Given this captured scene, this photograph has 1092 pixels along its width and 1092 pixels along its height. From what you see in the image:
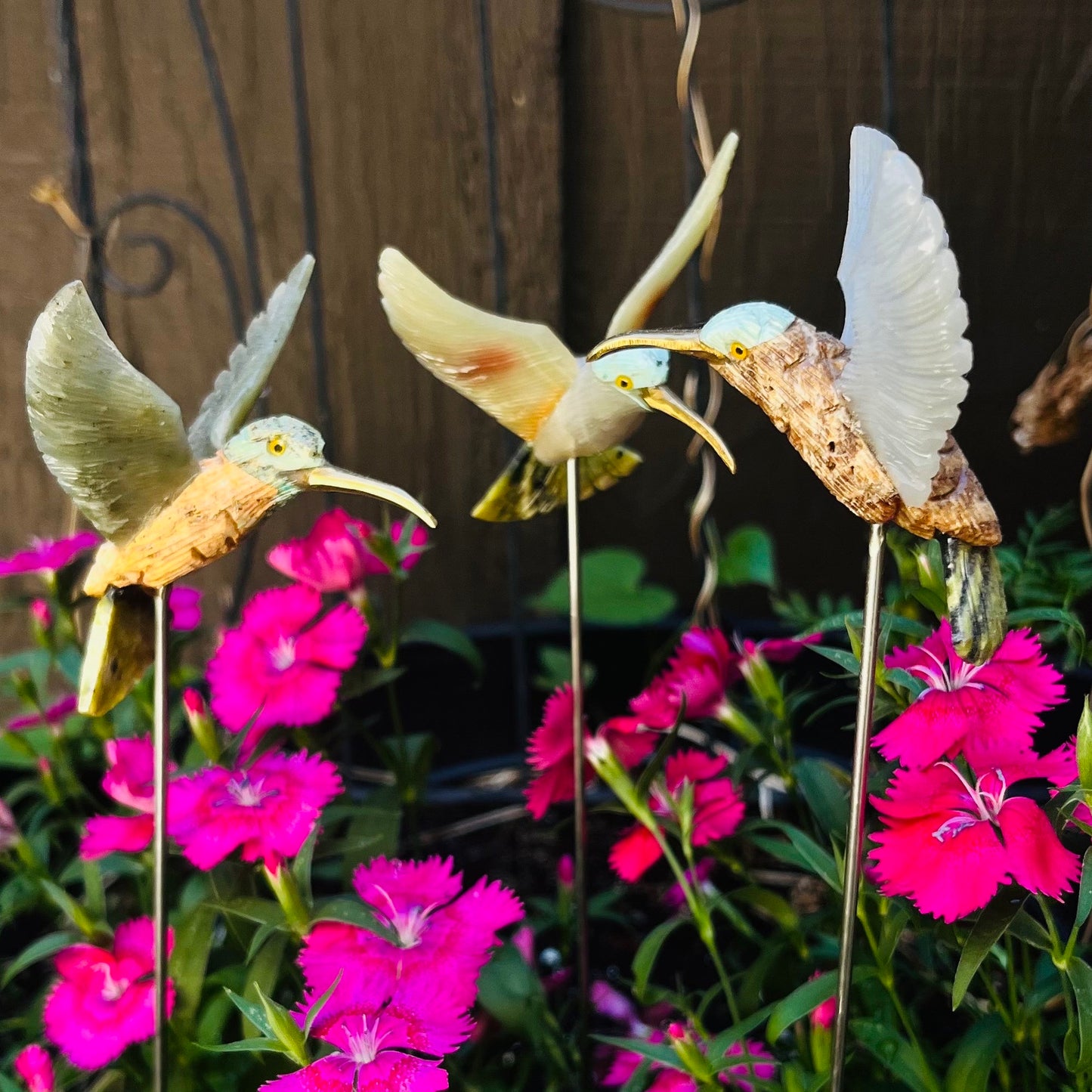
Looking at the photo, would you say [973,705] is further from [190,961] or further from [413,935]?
→ [190,961]

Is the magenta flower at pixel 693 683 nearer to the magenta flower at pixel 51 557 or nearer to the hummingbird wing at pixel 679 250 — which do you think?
the hummingbird wing at pixel 679 250

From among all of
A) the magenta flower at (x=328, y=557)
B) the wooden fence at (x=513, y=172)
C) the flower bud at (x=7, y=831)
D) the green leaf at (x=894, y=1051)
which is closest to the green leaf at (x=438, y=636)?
the magenta flower at (x=328, y=557)

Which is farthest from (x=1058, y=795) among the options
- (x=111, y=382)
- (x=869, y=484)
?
(x=111, y=382)

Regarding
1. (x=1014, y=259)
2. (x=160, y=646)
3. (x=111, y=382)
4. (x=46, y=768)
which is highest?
(x=1014, y=259)

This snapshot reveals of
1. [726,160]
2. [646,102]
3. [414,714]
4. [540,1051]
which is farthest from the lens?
[646,102]

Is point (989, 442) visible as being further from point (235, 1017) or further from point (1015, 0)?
point (235, 1017)

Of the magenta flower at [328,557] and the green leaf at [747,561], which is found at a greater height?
the magenta flower at [328,557]
